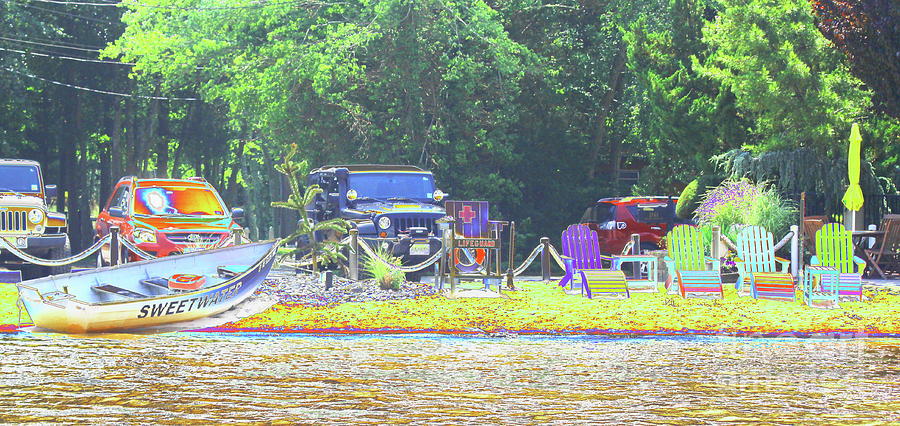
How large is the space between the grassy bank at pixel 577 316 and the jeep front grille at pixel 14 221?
4.22m

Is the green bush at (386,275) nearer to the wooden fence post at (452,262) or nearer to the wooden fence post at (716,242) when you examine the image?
the wooden fence post at (452,262)

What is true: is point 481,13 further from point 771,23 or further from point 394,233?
point 394,233

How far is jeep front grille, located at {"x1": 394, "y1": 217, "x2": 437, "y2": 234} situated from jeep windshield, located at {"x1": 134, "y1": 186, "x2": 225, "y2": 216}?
427 centimetres

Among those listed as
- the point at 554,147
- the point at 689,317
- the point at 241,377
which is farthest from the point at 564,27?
the point at 241,377

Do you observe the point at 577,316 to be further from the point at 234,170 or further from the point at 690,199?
the point at 234,170

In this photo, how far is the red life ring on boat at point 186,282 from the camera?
17.4 m

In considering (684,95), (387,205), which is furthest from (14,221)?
(684,95)

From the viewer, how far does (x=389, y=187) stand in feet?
78.7

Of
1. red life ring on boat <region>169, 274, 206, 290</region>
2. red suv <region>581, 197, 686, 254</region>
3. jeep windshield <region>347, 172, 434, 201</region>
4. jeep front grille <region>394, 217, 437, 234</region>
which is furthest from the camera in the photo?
red suv <region>581, 197, 686, 254</region>

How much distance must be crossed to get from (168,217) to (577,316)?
10.2 metres

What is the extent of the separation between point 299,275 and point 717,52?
13.1 m

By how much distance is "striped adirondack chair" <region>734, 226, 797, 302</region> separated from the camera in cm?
1842

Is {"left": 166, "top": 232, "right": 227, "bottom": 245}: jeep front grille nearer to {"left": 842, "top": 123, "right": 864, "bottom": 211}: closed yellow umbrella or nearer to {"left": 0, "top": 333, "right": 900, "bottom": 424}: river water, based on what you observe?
{"left": 0, "top": 333, "right": 900, "bottom": 424}: river water

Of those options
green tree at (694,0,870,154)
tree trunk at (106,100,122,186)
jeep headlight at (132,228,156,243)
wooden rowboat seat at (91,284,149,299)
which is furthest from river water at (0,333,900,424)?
tree trunk at (106,100,122,186)
